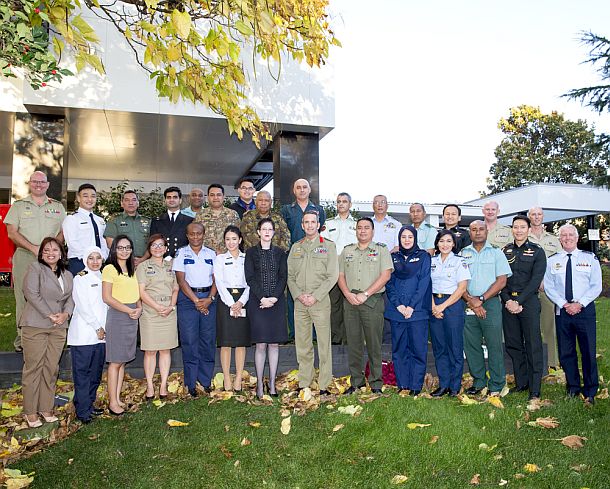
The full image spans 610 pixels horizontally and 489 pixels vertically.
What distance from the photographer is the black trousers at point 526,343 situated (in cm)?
595

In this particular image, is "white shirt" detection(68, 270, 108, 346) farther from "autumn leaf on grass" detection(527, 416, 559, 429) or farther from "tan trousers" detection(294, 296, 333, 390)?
"autumn leaf on grass" detection(527, 416, 559, 429)

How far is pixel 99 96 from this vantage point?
35.2 ft

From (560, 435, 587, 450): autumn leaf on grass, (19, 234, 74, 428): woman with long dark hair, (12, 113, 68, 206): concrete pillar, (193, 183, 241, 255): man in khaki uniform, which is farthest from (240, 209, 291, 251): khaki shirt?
(12, 113, 68, 206): concrete pillar

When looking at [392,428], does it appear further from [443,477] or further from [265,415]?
[265,415]

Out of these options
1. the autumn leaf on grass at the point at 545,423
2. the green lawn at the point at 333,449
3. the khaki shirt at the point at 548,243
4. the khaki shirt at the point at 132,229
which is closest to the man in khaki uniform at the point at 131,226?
the khaki shirt at the point at 132,229

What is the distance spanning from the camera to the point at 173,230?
6.76 m

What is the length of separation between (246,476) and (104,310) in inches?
101

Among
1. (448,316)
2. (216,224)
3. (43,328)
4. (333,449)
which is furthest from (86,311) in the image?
(448,316)

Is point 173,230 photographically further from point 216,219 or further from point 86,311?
point 86,311

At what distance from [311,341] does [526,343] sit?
98.8 inches

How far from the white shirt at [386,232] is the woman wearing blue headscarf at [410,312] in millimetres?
1153

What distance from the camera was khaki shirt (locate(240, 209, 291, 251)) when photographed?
6691 mm

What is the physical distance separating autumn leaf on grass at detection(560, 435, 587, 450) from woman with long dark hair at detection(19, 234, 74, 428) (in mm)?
4915

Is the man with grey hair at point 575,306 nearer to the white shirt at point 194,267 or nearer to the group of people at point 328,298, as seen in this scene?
the group of people at point 328,298
